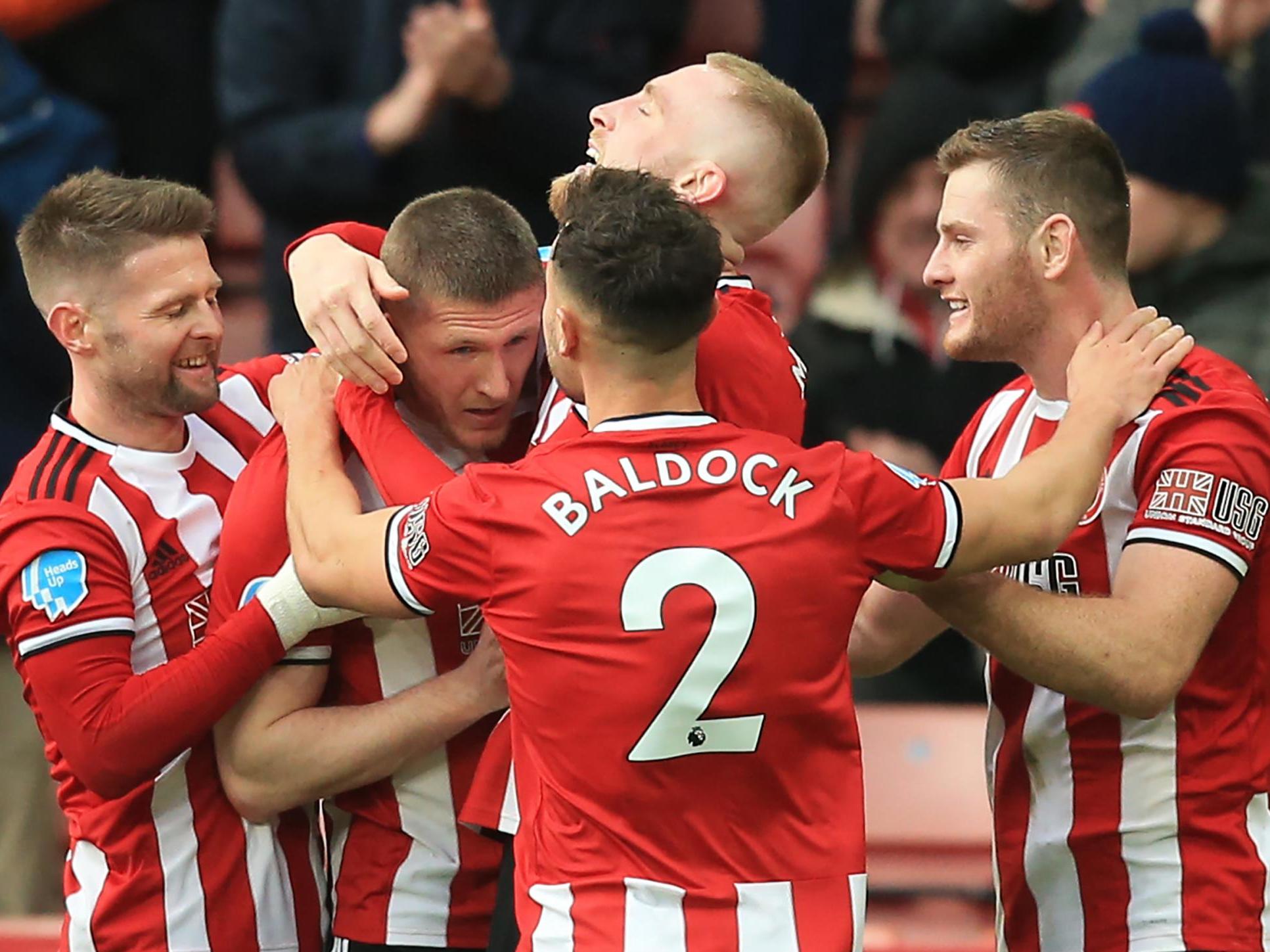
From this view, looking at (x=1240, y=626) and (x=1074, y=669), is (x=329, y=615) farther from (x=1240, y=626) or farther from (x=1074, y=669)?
(x=1240, y=626)

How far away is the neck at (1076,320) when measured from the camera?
3.43 meters

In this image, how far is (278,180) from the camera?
6.02m

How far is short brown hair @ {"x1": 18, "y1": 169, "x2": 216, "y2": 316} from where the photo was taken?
349cm

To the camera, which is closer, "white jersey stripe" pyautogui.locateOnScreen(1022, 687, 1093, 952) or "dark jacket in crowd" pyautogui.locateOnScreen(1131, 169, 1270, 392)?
"white jersey stripe" pyautogui.locateOnScreen(1022, 687, 1093, 952)

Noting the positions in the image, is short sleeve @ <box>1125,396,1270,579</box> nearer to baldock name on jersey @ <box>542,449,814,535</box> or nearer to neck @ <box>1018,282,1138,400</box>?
neck @ <box>1018,282,1138,400</box>

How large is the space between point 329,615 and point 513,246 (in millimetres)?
677

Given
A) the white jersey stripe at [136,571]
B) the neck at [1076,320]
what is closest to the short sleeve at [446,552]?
the white jersey stripe at [136,571]

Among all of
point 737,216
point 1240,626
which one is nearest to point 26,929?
point 737,216

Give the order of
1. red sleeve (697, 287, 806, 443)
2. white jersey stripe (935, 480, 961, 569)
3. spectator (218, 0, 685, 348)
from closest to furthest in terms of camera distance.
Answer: white jersey stripe (935, 480, 961, 569)
red sleeve (697, 287, 806, 443)
spectator (218, 0, 685, 348)

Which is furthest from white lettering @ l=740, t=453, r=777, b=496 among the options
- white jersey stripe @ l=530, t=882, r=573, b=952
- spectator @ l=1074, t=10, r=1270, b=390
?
spectator @ l=1074, t=10, r=1270, b=390

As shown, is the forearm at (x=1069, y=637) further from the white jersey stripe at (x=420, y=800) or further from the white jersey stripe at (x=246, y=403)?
the white jersey stripe at (x=246, y=403)

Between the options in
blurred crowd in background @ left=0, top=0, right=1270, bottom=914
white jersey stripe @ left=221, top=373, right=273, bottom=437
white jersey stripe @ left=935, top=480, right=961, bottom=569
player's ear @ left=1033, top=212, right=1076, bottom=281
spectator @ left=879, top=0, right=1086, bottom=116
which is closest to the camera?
white jersey stripe @ left=935, top=480, right=961, bottom=569

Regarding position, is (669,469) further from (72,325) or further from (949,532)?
(72,325)

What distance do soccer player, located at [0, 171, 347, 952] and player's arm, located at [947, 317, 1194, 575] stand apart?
122 centimetres
